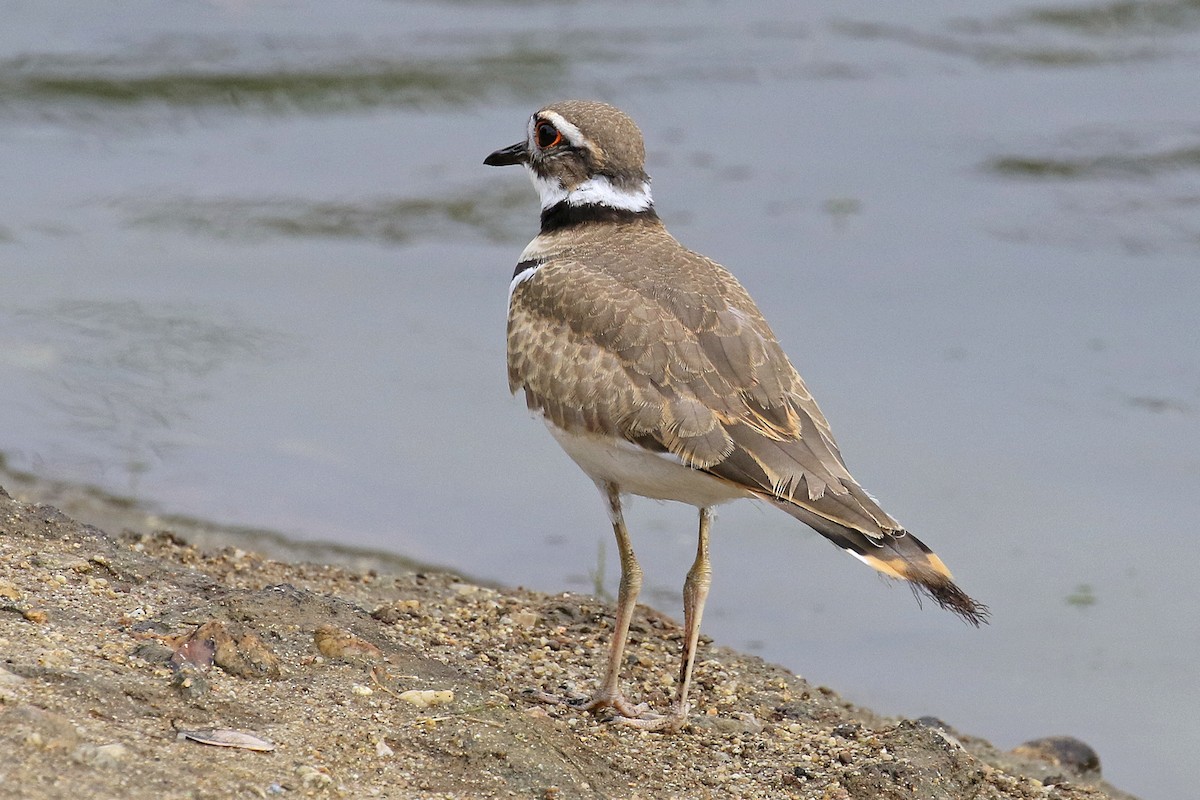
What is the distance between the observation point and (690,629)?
542 centimetres

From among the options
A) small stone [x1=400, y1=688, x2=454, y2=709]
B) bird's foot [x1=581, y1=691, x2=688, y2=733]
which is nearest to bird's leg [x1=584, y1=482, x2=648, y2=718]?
bird's foot [x1=581, y1=691, x2=688, y2=733]

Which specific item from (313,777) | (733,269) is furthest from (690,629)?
(733,269)

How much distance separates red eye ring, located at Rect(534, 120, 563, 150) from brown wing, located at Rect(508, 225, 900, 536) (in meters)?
0.64

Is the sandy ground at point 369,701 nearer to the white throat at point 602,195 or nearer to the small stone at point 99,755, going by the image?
the small stone at point 99,755

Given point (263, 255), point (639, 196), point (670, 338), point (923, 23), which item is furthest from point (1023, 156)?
point (670, 338)

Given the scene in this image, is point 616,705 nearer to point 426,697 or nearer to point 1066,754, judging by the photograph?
point 426,697

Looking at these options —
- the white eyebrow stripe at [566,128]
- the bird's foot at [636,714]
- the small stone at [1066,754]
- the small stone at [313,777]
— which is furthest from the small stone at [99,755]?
the small stone at [1066,754]

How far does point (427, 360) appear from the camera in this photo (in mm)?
9828

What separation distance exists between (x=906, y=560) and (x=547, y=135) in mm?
2500

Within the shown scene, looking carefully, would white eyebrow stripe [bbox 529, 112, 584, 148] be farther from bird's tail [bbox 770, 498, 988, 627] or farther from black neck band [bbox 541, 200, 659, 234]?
bird's tail [bbox 770, 498, 988, 627]

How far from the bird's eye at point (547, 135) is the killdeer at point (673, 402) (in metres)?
0.42

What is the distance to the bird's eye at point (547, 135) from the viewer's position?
6.27 meters

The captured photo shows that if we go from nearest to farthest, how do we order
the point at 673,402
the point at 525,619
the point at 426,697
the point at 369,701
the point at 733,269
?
the point at 369,701 → the point at 426,697 → the point at 673,402 → the point at 525,619 → the point at 733,269

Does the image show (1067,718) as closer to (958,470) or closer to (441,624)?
(958,470)
